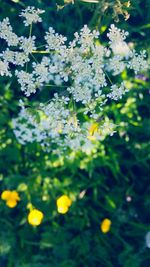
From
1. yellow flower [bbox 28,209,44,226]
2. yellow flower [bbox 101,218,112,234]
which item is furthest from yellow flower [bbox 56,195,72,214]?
yellow flower [bbox 101,218,112,234]

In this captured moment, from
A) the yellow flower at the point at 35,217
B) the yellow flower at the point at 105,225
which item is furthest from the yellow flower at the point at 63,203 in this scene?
the yellow flower at the point at 105,225

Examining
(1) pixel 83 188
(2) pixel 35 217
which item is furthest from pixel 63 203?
(1) pixel 83 188

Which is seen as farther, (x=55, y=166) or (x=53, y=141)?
(x=55, y=166)

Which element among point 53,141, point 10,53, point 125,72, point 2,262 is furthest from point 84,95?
point 2,262

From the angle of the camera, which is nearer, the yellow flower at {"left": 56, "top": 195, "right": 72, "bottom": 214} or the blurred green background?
the yellow flower at {"left": 56, "top": 195, "right": 72, "bottom": 214}

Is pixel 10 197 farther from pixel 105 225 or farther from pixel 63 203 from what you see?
pixel 105 225

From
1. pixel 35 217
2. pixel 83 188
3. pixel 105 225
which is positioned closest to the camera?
pixel 35 217

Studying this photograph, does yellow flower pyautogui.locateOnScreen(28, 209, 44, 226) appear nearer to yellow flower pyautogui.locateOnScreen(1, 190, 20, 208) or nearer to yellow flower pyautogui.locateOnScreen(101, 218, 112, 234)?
yellow flower pyautogui.locateOnScreen(1, 190, 20, 208)

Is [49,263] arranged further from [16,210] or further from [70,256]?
[16,210]
